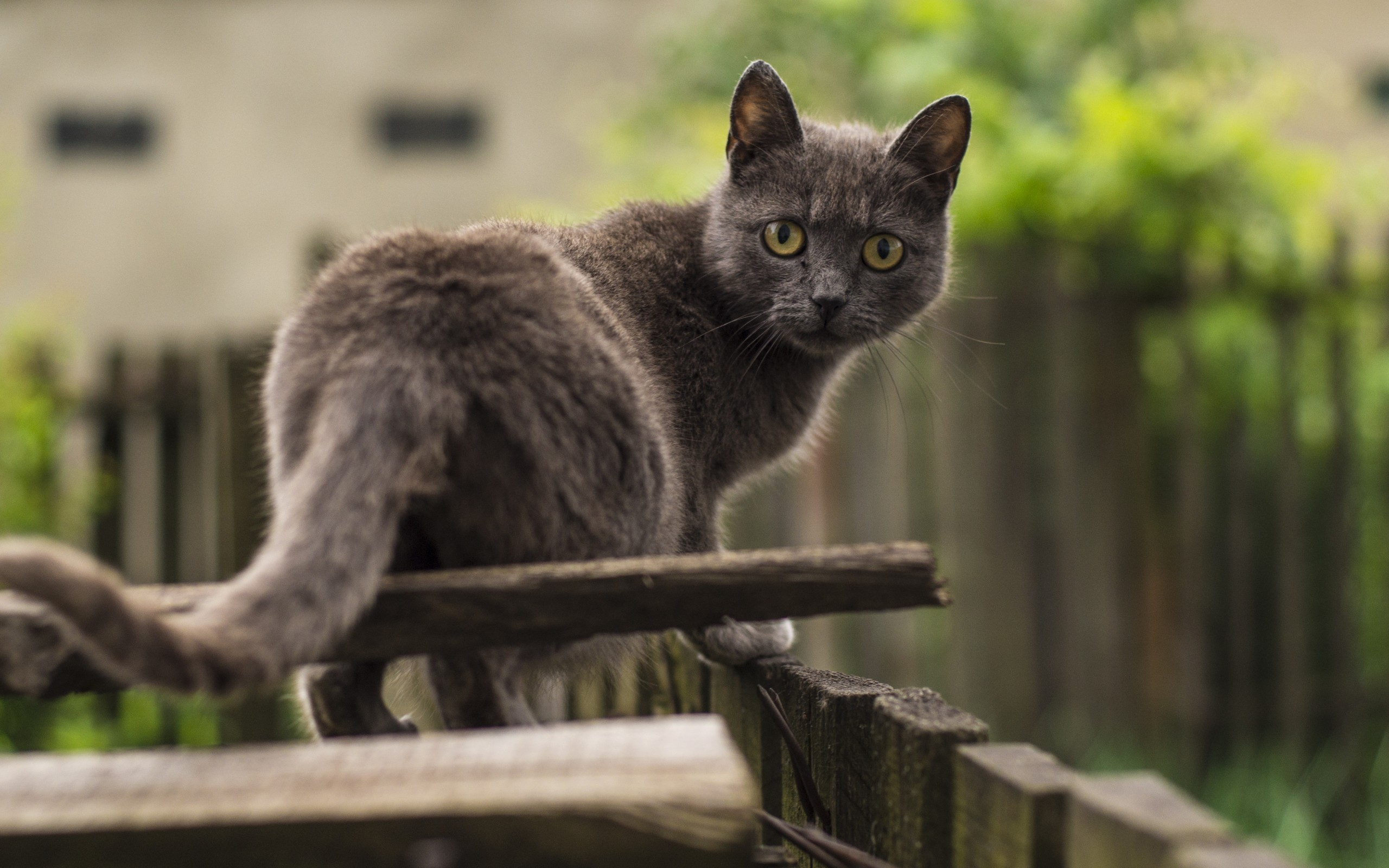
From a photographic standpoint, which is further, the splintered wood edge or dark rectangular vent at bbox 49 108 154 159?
dark rectangular vent at bbox 49 108 154 159

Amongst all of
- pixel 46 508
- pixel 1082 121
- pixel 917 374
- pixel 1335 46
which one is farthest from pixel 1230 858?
pixel 1335 46

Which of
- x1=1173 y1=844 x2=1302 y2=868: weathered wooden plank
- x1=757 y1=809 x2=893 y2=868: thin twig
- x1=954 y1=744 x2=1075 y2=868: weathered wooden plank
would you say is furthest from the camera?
x1=757 y1=809 x2=893 y2=868: thin twig

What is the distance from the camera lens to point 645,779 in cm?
84

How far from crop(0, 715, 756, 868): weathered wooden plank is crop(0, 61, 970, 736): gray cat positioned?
5.6 inches

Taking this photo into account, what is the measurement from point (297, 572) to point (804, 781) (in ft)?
1.94

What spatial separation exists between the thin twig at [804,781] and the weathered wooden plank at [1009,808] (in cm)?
28

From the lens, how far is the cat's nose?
6.34 ft

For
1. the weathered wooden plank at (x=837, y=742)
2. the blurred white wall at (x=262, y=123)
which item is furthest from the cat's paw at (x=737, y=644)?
the blurred white wall at (x=262, y=123)

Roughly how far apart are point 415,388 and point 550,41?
28.0ft

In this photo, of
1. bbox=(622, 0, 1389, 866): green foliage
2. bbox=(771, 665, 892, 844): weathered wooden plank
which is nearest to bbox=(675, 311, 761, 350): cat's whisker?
bbox=(771, 665, 892, 844): weathered wooden plank

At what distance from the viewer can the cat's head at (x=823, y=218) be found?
1970mm

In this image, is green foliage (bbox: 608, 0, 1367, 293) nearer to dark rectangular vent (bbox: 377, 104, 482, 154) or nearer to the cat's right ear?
the cat's right ear

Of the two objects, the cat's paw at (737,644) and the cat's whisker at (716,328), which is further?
the cat's whisker at (716,328)

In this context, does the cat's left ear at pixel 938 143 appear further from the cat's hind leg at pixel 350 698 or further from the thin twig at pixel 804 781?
the cat's hind leg at pixel 350 698
